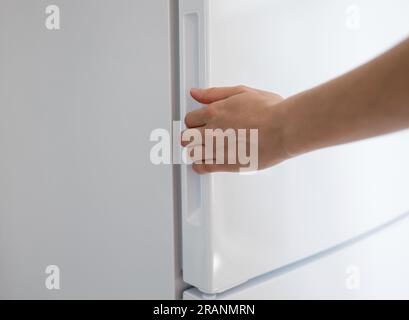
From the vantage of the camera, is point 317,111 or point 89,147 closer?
point 317,111

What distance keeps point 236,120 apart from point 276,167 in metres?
0.13

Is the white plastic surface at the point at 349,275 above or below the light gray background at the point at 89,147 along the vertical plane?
below

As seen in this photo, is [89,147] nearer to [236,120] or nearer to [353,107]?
[236,120]

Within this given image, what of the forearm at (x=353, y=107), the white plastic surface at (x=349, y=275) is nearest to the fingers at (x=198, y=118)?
the forearm at (x=353, y=107)

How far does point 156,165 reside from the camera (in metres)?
0.66

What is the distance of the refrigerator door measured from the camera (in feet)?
2.05

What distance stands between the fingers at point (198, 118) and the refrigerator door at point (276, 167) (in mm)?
12

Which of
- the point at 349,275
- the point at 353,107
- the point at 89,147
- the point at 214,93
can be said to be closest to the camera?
the point at 353,107

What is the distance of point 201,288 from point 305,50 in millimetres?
396

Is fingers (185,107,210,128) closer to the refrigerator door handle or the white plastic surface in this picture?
the refrigerator door handle

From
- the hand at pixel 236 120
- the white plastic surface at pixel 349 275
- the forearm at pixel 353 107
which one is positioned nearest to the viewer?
the forearm at pixel 353 107

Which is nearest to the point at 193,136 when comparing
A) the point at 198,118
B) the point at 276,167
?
the point at 198,118

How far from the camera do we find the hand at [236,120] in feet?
1.97

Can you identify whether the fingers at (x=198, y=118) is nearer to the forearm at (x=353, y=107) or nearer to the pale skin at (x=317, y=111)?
the pale skin at (x=317, y=111)
